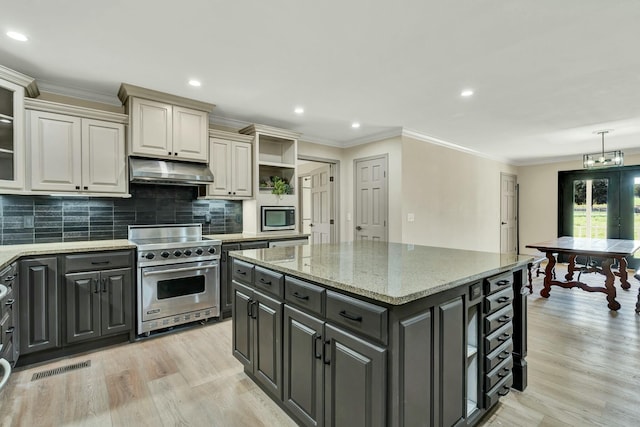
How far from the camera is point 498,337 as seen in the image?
1906mm

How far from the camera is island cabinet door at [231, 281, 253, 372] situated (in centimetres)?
216

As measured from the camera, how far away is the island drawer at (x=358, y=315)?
1.28 meters

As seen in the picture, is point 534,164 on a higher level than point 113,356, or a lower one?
higher

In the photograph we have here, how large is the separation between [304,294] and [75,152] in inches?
108

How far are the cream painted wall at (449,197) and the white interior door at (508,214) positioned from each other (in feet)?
0.81

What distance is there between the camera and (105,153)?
120 inches

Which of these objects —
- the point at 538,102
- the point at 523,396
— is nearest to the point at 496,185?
the point at 538,102

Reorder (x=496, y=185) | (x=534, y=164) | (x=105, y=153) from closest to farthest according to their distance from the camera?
(x=105, y=153) < (x=496, y=185) < (x=534, y=164)

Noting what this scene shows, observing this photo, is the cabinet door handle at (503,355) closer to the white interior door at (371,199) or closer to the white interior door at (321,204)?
the white interior door at (371,199)

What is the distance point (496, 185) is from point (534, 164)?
4.72ft

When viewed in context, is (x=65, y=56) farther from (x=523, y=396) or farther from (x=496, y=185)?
(x=496, y=185)

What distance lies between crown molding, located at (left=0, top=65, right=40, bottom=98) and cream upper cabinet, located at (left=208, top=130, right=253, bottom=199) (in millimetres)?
1592

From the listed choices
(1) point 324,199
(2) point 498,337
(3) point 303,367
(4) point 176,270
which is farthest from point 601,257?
(4) point 176,270

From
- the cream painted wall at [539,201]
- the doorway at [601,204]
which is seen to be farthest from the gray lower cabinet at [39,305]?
the doorway at [601,204]
